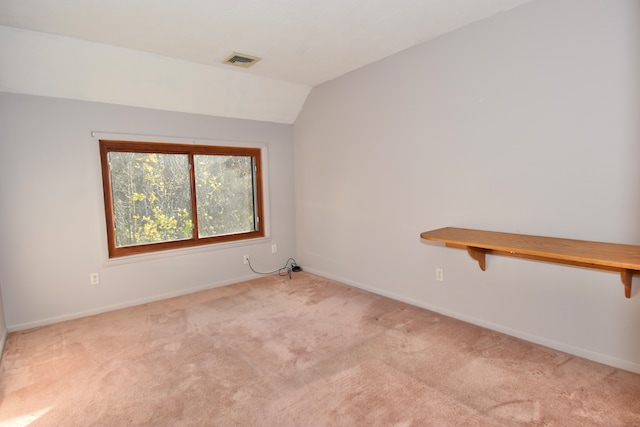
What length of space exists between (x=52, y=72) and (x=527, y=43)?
377 cm

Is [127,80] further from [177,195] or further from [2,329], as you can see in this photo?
[2,329]

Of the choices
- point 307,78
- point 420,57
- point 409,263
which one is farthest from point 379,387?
point 307,78

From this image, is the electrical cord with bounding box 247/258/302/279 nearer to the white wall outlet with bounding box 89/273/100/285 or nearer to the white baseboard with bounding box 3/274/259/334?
the white baseboard with bounding box 3/274/259/334

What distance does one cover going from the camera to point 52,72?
9.46ft

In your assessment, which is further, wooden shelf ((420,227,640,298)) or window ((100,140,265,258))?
window ((100,140,265,258))

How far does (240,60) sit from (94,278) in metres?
2.57

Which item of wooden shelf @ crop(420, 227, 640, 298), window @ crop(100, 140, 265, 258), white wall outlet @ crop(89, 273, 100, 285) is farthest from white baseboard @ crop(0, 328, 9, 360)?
wooden shelf @ crop(420, 227, 640, 298)

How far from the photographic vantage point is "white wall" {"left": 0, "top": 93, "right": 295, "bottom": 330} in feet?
9.66

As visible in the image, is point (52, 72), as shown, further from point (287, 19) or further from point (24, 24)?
point (287, 19)

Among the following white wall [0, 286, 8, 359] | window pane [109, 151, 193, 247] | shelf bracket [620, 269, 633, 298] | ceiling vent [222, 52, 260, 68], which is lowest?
white wall [0, 286, 8, 359]

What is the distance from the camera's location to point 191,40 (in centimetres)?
281

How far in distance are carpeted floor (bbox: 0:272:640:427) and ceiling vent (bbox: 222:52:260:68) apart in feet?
8.03

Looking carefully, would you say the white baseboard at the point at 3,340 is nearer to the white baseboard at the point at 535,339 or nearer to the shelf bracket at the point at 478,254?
the white baseboard at the point at 535,339

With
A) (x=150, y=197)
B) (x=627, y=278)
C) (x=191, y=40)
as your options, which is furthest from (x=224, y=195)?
(x=627, y=278)
